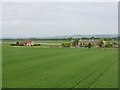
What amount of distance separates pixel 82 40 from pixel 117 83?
73375 mm

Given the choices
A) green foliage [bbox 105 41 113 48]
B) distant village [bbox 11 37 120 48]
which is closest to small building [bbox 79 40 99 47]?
distant village [bbox 11 37 120 48]

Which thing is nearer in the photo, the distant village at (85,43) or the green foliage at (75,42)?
the distant village at (85,43)

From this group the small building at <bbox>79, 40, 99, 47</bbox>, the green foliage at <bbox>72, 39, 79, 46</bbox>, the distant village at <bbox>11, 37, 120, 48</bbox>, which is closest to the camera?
the distant village at <bbox>11, 37, 120, 48</bbox>

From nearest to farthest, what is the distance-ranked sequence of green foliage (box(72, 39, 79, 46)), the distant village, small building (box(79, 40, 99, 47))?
1. the distant village
2. small building (box(79, 40, 99, 47))
3. green foliage (box(72, 39, 79, 46))

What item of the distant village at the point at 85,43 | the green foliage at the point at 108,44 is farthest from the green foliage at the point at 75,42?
the green foliage at the point at 108,44

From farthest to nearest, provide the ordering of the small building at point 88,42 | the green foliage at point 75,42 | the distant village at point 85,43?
the green foliage at point 75,42
the small building at point 88,42
the distant village at point 85,43

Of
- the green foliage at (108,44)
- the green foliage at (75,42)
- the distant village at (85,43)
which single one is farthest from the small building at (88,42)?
Result: the green foliage at (108,44)

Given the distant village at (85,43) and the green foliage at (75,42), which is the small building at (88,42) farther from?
the green foliage at (75,42)

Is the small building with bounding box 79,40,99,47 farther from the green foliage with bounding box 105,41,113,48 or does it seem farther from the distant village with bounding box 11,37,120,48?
the green foliage with bounding box 105,41,113,48

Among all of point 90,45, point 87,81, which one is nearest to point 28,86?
point 87,81

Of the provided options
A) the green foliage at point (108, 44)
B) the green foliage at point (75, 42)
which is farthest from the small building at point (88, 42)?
the green foliage at point (108, 44)

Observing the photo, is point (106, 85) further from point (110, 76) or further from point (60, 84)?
point (110, 76)

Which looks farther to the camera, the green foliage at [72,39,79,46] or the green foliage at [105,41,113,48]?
the green foliage at [72,39,79,46]

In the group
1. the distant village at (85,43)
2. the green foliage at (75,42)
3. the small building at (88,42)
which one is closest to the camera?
the distant village at (85,43)
